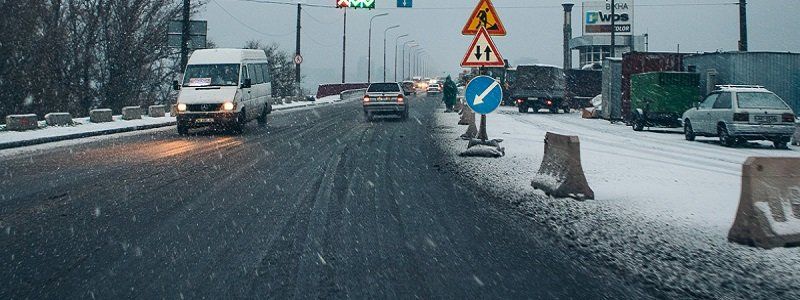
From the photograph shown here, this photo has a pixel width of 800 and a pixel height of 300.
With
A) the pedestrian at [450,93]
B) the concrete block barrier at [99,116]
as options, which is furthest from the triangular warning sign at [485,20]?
the pedestrian at [450,93]

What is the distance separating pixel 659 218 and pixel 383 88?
21787mm

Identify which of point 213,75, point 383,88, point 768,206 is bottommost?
point 768,206

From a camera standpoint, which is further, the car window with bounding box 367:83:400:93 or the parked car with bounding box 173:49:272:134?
the car window with bounding box 367:83:400:93

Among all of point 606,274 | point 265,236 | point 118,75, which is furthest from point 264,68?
point 606,274

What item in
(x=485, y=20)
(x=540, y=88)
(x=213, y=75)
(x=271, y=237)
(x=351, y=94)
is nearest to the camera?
(x=271, y=237)

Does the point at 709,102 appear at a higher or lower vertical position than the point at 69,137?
higher

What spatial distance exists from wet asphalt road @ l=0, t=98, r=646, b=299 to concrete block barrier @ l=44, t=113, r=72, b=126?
1067 centimetres

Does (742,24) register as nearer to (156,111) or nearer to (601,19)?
(156,111)

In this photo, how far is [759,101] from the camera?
60.1 feet

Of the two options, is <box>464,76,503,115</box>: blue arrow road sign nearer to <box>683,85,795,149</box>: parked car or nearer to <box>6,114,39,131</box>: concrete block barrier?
<box>683,85,795,149</box>: parked car

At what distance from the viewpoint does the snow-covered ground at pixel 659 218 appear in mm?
5059

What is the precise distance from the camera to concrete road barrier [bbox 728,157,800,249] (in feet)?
19.8

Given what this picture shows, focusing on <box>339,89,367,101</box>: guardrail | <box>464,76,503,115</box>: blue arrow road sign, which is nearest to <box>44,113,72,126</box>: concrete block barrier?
<box>464,76,503,115</box>: blue arrow road sign

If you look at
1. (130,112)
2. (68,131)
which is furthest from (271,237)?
(130,112)
